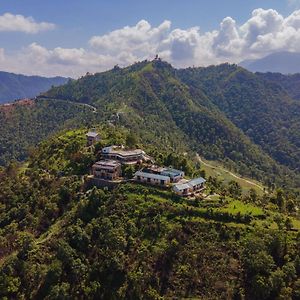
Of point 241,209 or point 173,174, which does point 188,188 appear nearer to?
point 173,174

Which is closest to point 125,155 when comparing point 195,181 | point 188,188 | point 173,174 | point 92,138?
point 173,174

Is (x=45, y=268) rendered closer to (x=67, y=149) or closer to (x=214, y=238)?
(x=214, y=238)

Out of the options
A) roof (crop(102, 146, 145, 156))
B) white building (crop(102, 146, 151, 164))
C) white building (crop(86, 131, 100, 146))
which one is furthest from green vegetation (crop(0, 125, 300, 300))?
white building (crop(86, 131, 100, 146))

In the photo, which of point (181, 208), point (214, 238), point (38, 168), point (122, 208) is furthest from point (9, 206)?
point (214, 238)

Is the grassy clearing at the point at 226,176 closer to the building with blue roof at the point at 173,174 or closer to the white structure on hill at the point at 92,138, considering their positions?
the white structure on hill at the point at 92,138

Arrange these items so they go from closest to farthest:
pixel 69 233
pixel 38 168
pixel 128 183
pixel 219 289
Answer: pixel 219 289, pixel 69 233, pixel 128 183, pixel 38 168

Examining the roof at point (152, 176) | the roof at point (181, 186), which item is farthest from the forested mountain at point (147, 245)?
the roof at point (152, 176)

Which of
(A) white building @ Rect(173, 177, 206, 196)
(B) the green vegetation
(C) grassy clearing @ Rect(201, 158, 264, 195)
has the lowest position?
(C) grassy clearing @ Rect(201, 158, 264, 195)

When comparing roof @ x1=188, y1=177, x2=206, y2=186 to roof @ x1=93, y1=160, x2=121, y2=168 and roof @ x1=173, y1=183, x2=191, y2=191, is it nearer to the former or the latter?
roof @ x1=173, y1=183, x2=191, y2=191
